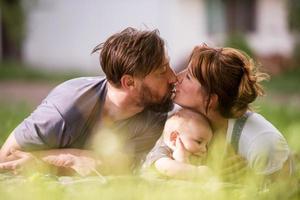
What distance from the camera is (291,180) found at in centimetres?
393

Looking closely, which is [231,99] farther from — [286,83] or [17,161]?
[286,83]

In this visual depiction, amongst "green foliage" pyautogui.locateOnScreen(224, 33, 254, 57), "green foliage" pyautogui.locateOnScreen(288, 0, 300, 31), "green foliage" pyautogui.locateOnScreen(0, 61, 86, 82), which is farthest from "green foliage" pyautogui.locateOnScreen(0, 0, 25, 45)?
"green foliage" pyautogui.locateOnScreen(288, 0, 300, 31)

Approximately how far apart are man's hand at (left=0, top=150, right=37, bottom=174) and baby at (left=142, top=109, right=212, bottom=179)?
0.54 meters

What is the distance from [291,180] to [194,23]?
22.1 meters

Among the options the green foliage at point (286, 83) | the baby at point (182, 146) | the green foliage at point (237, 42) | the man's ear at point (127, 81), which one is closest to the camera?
the baby at point (182, 146)

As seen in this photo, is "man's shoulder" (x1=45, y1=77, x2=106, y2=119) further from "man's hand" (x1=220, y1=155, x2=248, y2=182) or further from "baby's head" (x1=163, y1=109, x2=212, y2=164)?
"man's hand" (x1=220, y1=155, x2=248, y2=182)

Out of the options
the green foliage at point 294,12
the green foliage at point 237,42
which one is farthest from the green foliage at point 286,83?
the green foliage at point 294,12

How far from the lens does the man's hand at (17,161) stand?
4227 millimetres

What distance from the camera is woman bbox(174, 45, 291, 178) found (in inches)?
167

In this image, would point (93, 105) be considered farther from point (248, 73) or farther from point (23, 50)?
point (23, 50)

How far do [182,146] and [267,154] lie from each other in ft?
1.28

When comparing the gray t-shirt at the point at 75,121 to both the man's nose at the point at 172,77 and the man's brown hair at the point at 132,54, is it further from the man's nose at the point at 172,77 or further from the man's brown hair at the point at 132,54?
the man's nose at the point at 172,77

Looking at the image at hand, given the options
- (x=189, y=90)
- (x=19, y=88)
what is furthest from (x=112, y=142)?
(x=19, y=88)

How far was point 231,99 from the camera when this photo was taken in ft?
14.1
